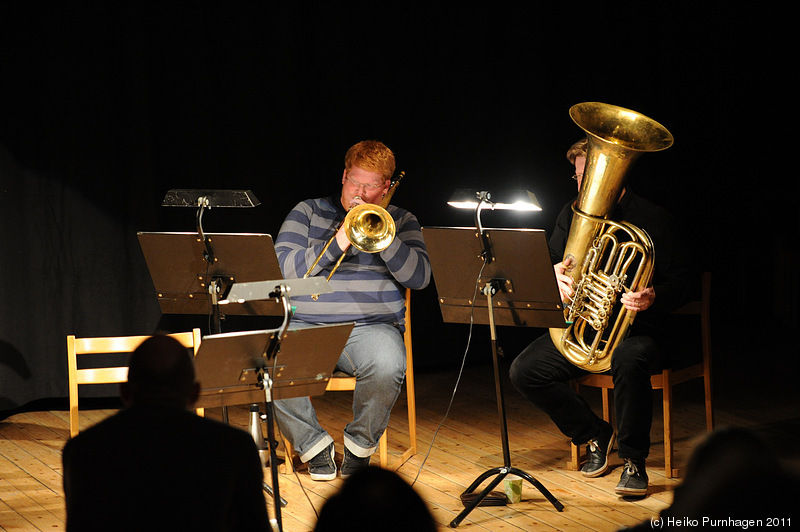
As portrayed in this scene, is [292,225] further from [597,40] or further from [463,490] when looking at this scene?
[597,40]

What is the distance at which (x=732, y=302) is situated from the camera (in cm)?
766

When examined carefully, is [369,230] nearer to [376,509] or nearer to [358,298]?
[358,298]

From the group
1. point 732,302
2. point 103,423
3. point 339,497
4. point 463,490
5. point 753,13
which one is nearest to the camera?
point 339,497

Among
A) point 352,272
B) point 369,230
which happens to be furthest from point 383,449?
point 369,230

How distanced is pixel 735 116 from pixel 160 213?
4.65 meters

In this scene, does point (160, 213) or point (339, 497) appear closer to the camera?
point (339, 497)

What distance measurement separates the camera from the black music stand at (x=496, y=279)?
130 inches

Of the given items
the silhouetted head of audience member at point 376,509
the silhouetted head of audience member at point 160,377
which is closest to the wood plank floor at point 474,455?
the silhouetted head of audience member at point 160,377

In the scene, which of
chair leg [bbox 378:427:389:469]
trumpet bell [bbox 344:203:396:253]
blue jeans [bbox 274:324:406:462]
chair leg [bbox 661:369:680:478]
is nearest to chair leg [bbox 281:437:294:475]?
blue jeans [bbox 274:324:406:462]

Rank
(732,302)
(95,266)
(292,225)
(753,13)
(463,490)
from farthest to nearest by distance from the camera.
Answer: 1. (732,302)
2. (753,13)
3. (95,266)
4. (292,225)
5. (463,490)

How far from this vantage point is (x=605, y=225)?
359 cm

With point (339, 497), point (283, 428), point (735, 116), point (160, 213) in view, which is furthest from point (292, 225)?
point (735, 116)

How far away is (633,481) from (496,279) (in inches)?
40.2

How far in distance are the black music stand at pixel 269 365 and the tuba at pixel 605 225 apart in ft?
3.91
